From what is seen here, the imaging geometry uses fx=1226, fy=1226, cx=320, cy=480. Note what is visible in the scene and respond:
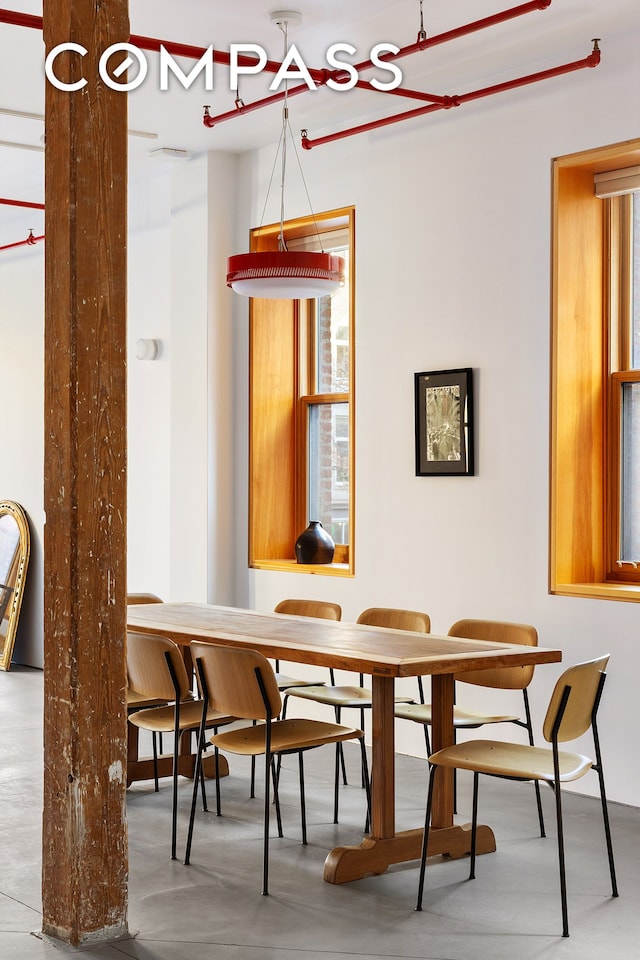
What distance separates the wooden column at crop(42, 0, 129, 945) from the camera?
3.89 metres

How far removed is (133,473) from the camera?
31.1 ft

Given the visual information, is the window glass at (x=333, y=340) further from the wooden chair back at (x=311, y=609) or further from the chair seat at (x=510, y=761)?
the chair seat at (x=510, y=761)

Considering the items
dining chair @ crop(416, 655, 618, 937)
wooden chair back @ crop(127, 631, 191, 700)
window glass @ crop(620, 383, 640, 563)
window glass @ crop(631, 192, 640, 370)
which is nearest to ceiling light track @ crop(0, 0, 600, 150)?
window glass @ crop(631, 192, 640, 370)

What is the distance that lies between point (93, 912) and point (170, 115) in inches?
197

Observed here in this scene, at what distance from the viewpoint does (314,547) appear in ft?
25.3

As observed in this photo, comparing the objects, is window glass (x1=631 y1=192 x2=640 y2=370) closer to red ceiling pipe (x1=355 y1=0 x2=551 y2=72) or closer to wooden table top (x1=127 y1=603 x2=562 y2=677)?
red ceiling pipe (x1=355 y1=0 x2=551 y2=72)

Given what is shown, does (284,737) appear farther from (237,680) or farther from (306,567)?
(306,567)

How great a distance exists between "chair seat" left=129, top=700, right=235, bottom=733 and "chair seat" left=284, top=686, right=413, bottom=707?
53 centimetres

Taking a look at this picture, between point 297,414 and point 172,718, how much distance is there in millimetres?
3455

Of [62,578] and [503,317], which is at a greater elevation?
[503,317]

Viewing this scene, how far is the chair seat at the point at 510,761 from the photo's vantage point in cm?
420

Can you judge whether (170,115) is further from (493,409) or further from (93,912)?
(93,912)

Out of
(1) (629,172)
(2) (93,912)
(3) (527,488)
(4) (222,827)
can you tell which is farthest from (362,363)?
(2) (93,912)

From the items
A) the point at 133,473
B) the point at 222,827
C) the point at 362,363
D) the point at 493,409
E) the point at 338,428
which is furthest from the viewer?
the point at 133,473
